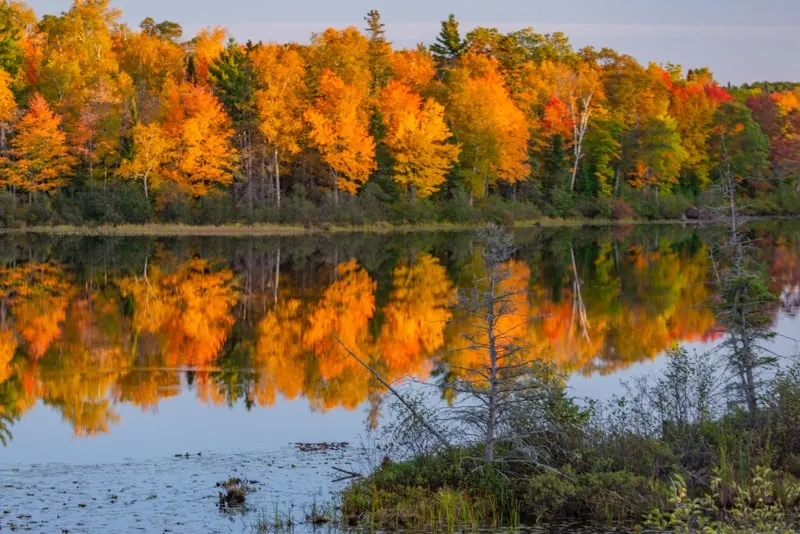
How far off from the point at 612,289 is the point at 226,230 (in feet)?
99.2

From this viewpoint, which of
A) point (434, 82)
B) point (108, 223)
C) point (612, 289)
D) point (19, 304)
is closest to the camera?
point (19, 304)

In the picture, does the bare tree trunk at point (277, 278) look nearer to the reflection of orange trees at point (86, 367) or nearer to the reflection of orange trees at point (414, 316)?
the reflection of orange trees at point (414, 316)

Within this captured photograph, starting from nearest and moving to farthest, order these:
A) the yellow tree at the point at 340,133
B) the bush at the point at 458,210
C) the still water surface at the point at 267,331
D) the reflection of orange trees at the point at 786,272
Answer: the still water surface at the point at 267,331 < the reflection of orange trees at the point at 786,272 < the yellow tree at the point at 340,133 < the bush at the point at 458,210

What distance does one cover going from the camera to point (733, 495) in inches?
432

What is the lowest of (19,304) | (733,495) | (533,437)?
(733,495)

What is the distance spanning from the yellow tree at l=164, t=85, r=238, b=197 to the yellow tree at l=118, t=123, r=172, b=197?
0.63 m

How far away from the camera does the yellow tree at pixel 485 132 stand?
67.8 m

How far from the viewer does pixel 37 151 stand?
5803cm

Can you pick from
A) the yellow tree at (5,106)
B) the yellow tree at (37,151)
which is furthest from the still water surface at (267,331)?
the yellow tree at (5,106)

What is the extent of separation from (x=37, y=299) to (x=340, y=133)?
31.9m

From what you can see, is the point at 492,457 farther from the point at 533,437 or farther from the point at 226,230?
the point at 226,230

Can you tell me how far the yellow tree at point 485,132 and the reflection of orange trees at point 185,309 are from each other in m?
30.4

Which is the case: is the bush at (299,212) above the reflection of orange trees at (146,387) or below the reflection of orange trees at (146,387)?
above

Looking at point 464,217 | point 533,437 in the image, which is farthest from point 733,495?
point 464,217
